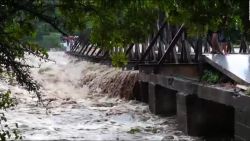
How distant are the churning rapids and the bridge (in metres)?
0.51

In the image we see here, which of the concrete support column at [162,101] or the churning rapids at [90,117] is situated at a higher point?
the concrete support column at [162,101]

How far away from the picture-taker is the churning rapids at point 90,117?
1245cm

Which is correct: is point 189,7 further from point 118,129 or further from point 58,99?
point 58,99

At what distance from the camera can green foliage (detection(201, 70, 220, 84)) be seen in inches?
469

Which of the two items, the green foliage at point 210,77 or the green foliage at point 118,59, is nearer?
the green foliage at point 118,59

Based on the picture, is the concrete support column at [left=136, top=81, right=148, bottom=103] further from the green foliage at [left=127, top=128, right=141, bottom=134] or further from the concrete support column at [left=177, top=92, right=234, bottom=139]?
the concrete support column at [left=177, top=92, right=234, bottom=139]

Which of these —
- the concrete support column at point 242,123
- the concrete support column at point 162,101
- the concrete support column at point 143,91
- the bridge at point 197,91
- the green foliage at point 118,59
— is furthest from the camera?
the concrete support column at point 143,91

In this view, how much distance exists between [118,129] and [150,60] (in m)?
5.65

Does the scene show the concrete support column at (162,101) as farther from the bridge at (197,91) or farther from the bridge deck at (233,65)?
the bridge deck at (233,65)

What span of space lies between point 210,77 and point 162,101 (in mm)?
3931

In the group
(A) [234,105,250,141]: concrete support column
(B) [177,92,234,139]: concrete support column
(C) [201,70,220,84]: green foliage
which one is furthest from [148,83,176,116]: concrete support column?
(A) [234,105,250,141]: concrete support column

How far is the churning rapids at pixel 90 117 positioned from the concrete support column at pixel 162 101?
1.10 feet

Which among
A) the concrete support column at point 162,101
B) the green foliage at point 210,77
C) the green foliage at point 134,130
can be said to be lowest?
the green foliage at point 134,130

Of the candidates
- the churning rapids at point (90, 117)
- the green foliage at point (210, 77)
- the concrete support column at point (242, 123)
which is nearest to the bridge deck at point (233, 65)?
the green foliage at point (210, 77)
